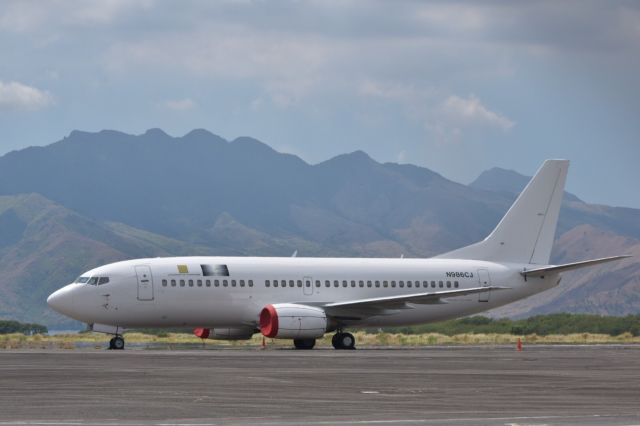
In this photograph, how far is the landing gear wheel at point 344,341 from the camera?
5419 cm

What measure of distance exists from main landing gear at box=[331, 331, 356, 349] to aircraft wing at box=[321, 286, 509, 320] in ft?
3.39

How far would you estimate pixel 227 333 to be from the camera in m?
57.2

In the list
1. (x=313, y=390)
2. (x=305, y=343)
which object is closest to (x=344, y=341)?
(x=305, y=343)

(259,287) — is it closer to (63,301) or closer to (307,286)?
(307,286)

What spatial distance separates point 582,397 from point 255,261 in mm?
29384

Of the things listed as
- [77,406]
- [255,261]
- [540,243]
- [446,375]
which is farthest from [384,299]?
[77,406]

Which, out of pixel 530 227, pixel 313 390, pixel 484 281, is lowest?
pixel 313 390

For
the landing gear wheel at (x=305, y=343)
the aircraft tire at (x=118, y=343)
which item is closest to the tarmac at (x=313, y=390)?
the aircraft tire at (x=118, y=343)

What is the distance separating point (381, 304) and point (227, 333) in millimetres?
6932

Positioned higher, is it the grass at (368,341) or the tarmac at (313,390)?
the grass at (368,341)

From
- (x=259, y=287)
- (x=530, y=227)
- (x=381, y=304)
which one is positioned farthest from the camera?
(x=530, y=227)

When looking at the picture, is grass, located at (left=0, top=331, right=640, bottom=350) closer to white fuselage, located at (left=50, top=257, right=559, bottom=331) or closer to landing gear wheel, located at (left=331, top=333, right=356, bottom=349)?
white fuselage, located at (left=50, top=257, right=559, bottom=331)

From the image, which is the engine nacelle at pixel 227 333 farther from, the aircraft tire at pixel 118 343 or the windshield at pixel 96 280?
the windshield at pixel 96 280

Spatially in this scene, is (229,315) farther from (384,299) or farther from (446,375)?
(446,375)
